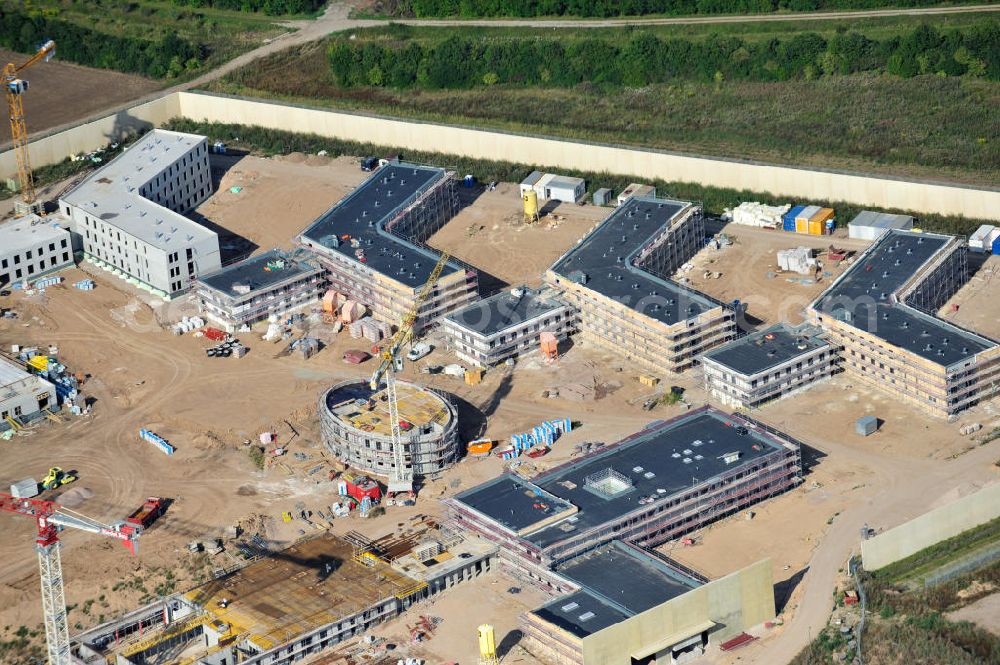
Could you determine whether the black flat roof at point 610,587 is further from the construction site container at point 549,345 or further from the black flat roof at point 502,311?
the black flat roof at point 502,311

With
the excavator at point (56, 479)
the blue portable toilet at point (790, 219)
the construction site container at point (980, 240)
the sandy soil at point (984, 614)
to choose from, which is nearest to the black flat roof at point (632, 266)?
the blue portable toilet at point (790, 219)

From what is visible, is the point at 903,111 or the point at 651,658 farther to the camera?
the point at 903,111

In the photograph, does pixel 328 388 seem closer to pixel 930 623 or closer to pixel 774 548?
pixel 774 548

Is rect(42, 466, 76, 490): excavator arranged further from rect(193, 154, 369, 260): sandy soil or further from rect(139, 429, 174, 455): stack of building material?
rect(193, 154, 369, 260): sandy soil

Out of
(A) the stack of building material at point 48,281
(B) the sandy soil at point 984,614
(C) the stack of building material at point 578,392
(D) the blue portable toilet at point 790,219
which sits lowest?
(A) the stack of building material at point 48,281

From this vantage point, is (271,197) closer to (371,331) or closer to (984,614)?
(371,331)

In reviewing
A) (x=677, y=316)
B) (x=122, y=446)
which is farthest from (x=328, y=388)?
(x=677, y=316)

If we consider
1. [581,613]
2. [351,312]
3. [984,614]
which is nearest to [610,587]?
[581,613]
